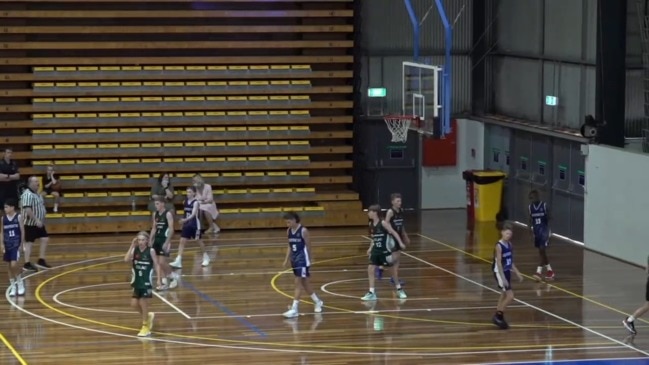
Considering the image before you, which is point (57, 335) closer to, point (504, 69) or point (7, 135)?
point (7, 135)

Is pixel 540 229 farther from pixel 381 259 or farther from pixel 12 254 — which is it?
pixel 12 254

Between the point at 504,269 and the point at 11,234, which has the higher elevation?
the point at 11,234

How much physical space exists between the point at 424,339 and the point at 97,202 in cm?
1347

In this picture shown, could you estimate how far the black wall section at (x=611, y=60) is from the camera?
2539 centimetres

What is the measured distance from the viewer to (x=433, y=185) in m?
33.8

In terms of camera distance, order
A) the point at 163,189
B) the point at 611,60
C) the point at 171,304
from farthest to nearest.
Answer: the point at 163,189 < the point at 611,60 < the point at 171,304

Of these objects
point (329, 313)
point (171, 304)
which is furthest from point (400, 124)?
point (171, 304)

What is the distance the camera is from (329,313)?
1977cm

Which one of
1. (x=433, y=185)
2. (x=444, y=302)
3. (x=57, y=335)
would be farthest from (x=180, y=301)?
(x=433, y=185)

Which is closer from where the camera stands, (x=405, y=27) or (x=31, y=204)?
(x=31, y=204)

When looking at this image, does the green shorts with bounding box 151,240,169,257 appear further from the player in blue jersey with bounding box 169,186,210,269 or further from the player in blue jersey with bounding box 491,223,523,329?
the player in blue jersey with bounding box 491,223,523,329

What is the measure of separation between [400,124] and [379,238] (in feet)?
27.4

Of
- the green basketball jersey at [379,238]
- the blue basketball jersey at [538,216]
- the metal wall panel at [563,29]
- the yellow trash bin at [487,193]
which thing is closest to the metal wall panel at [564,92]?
the metal wall panel at [563,29]

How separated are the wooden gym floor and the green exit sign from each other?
722 centimetres
